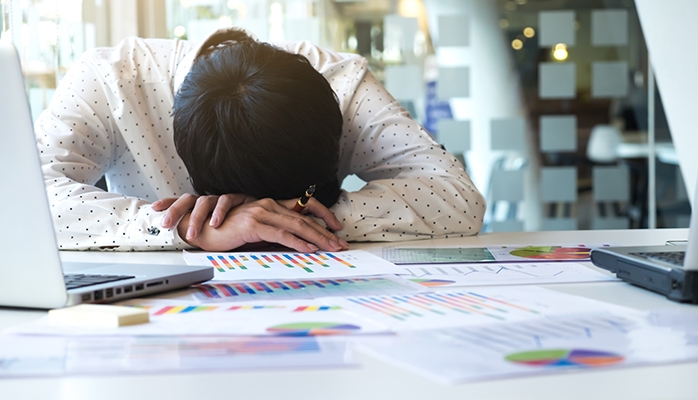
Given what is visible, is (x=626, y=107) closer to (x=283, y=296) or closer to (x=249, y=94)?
(x=249, y=94)

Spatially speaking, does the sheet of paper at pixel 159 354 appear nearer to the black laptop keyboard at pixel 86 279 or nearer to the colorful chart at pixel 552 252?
the black laptop keyboard at pixel 86 279

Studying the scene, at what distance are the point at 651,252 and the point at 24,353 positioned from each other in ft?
2.28

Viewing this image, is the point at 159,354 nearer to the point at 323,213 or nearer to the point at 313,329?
the point at 313,329

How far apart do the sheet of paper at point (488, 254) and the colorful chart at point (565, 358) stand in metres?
0.51

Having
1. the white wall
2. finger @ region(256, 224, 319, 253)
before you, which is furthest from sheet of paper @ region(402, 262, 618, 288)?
the white wall

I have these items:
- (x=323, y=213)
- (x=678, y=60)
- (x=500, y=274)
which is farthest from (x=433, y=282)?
(x=678, y=60)

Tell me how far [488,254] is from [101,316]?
0.66 metres

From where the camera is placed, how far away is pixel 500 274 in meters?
0.92

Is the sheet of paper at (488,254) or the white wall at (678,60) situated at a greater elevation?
the white wall at (678,60)

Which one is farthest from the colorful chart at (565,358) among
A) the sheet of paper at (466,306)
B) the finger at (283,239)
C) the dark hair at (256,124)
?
the dark hair at (256,124)

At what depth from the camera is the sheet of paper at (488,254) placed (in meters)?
1.06

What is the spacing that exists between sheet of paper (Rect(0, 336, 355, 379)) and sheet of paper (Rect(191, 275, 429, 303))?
18cm

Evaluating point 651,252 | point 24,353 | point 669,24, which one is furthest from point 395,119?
point 669,24

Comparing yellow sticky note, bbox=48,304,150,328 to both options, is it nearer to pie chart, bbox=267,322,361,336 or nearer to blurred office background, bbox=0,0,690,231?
pie chart, bbox=267,322,361,336
